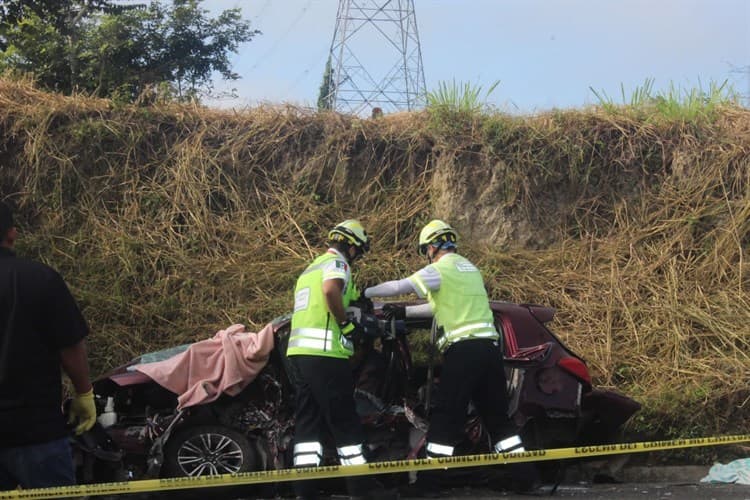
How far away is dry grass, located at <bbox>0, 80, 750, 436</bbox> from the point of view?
27.7ft

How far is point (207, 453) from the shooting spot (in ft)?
18.2

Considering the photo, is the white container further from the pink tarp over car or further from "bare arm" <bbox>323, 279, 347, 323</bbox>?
"bare arm" <bbox>323, 279, 347, 323</bbox>

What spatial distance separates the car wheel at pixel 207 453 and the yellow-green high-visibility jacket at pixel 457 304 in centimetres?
156

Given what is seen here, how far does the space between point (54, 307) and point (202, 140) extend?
6.78 m

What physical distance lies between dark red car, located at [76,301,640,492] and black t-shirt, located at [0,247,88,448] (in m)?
2.25

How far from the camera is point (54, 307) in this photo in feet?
10.5

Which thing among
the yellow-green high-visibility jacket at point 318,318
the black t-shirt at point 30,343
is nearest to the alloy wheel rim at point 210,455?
the yellow-green high-visibility jacket at point 318,318

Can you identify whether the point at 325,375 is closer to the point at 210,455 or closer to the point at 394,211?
the point at 210,455

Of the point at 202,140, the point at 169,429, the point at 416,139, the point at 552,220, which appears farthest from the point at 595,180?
the point at 169,429

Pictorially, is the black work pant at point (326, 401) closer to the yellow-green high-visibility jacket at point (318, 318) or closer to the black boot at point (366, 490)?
the yellow-green high-visibility jacket at point (318, 318)

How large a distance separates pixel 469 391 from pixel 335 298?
3.68 feet

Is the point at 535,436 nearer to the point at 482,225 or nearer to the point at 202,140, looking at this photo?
the point at 482,225

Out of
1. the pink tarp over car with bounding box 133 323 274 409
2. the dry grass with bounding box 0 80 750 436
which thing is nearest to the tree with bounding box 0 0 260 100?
the dry grass with bounding box 0 80 750 436

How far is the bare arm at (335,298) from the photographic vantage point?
5.27m
